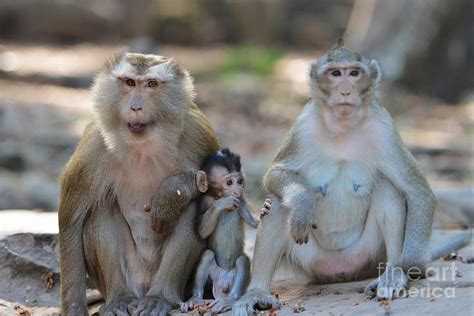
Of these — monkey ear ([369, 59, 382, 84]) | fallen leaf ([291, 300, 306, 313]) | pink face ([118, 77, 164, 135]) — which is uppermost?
monkey ear ([369, 59, 382, 84])

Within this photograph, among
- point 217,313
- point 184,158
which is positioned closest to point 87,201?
point 184,158

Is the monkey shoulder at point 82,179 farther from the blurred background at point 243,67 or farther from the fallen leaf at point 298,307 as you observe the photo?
the blurred background at point 243,67

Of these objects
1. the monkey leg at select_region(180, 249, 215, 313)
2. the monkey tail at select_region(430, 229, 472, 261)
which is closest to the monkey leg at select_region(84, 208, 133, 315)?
the monkey leg at select_region(180, 249, 215, 313)

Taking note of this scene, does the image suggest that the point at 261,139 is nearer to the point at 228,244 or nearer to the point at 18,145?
the point at 18,145

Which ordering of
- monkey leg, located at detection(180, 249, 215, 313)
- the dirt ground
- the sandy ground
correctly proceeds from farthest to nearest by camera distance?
the dirt ground < monkey leg, located at detection(180, 249, 215, 313) < the sandy ground

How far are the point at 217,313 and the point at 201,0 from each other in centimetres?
2309

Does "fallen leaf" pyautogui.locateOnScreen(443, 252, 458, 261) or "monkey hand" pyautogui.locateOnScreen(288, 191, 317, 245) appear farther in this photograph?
"fallen leaf" pyautogui.locateOnScreen(443, 252, 458, 261)

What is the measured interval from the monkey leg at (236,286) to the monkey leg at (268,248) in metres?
0.15

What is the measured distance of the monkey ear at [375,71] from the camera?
22.2 ft

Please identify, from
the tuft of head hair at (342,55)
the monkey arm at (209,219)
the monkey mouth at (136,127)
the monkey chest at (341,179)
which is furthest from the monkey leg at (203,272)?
the tuft of head hair at (342,55)

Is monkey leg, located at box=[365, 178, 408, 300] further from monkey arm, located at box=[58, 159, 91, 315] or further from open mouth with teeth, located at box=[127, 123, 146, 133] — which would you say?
monkey arm, located at box=[58, 159, 91, 315]

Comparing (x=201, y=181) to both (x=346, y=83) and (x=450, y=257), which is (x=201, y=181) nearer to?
(x=346, y=83)

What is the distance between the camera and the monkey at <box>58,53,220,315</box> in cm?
665

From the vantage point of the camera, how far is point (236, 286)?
686 centimetres
